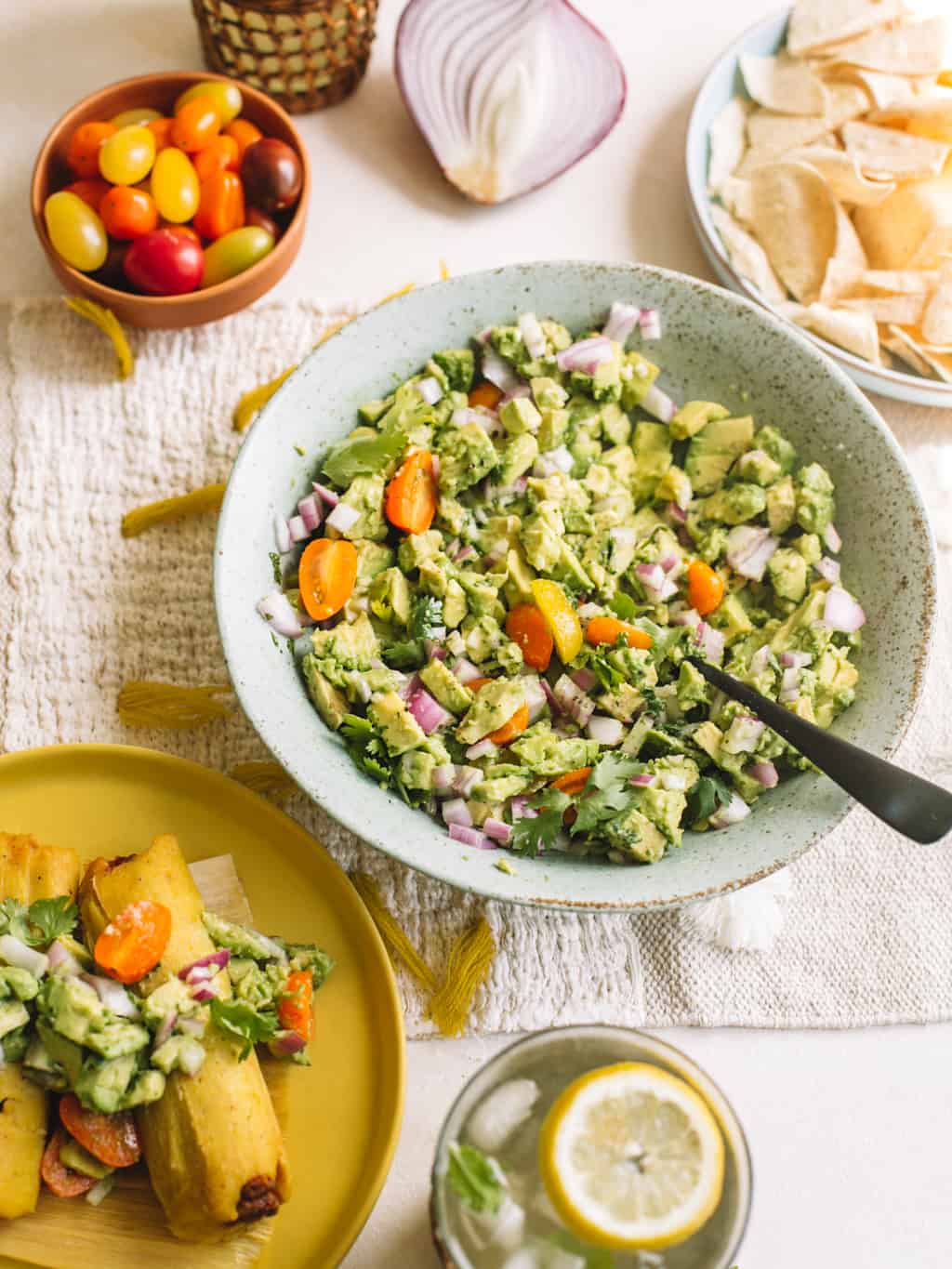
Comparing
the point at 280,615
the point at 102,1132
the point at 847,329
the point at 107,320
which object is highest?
the point at 847,329

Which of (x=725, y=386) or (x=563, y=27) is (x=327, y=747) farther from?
(x=563, y=27)

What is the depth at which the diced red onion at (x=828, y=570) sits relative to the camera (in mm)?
1775

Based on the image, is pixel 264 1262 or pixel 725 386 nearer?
pixel 264 1262

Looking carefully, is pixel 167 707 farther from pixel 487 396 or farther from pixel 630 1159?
pixel 630 1159

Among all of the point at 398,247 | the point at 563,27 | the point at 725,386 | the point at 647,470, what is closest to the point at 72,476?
the point at 398,247

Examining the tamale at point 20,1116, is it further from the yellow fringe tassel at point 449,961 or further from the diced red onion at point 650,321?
the diced red onion at point 650,321

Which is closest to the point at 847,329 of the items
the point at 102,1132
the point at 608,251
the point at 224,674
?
the point at 608,251

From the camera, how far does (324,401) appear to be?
179cm

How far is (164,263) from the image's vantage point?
1.99 m

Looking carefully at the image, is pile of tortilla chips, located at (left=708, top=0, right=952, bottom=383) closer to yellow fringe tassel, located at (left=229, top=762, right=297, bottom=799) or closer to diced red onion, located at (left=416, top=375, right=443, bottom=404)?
diced red onion, located at (left=416, top=375, right=443, bottom=404)

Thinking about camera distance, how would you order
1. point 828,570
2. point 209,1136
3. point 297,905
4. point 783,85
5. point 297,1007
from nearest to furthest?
point 209,1136 < point 297,1007 < point 297,905 < point 828,570 < point 783,85

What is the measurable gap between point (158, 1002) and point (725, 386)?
1.23 m

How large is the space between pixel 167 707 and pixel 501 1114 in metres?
0.84

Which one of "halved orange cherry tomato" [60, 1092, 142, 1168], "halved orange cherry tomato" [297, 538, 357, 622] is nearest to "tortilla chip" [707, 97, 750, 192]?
"halved orange cherry tomato" [297, 538, 357, 622]
